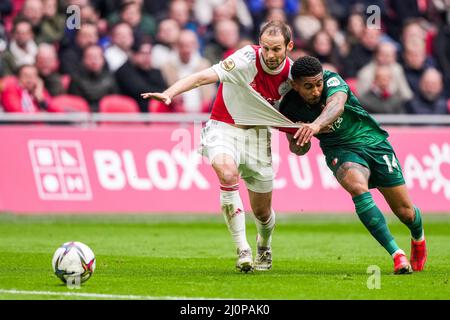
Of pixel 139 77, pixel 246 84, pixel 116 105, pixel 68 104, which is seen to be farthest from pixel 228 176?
pixel 139 77

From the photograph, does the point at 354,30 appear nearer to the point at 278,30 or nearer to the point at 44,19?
the point at 44,19

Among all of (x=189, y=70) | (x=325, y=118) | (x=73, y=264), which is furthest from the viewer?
(x=189, y=70)

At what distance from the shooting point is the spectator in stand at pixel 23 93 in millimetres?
18094

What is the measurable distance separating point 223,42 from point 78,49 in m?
2.83

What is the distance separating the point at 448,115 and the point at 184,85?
10.8 metres

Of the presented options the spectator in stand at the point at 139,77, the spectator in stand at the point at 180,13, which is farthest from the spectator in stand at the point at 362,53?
the spectator in stand at the point at 139,77

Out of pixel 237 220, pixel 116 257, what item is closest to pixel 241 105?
pixel 237 220

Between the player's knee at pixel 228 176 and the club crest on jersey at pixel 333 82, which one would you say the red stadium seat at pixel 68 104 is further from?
the club crest on jersey at pixel 333 82

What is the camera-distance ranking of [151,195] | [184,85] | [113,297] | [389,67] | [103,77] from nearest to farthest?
[113,297]
[184,85]
[151,195]
[103,77]
[389,67]

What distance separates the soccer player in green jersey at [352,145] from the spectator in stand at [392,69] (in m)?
9.58

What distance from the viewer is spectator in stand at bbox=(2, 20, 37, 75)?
19.0m

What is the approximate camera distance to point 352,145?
36.0 ft

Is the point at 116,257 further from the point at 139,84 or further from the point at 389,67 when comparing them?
the point at 389,67

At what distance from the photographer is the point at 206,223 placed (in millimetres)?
18000
